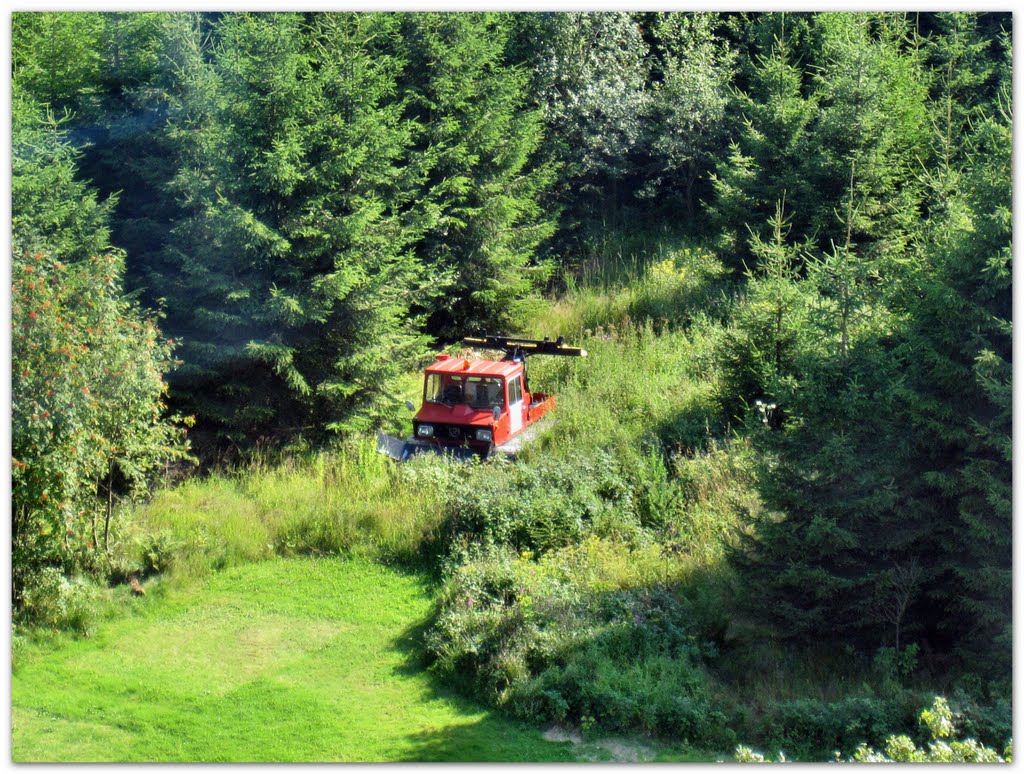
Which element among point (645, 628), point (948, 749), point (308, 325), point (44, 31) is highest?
point (44, 31)

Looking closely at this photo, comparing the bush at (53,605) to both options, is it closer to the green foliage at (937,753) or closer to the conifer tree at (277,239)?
the conifer tree at (277,239)

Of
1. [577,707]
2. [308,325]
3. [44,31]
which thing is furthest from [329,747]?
[44,31]

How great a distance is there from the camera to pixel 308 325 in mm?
17812

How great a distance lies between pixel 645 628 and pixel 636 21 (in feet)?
80.2

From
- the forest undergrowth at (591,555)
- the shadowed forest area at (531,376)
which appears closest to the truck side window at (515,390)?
the forest undergrowth at (591,555)

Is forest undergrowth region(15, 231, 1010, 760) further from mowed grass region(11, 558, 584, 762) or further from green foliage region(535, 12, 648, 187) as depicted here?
green foliage region(535, 12, 648, 187)

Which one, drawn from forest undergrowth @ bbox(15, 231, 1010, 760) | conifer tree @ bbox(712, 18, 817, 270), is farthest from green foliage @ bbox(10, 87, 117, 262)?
conifer tree @ bbox(712, 18, 817, 270)

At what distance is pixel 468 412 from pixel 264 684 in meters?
6.35

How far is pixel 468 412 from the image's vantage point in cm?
1645

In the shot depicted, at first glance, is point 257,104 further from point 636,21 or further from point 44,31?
point 636,21

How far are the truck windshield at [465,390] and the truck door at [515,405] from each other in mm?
305

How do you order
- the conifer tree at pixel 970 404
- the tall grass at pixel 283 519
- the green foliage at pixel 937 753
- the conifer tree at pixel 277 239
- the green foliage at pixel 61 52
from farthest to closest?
the green foliage at pixel 61 52 < the conifer tree at pixel 277 239 < the tall grass at pixel 283 519 < the conifer tree at pixel 970 404 < the green foliage at pixel 937 753

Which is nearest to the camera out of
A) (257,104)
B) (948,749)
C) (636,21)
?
(948,749)

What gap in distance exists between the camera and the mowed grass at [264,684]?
9852 mm
